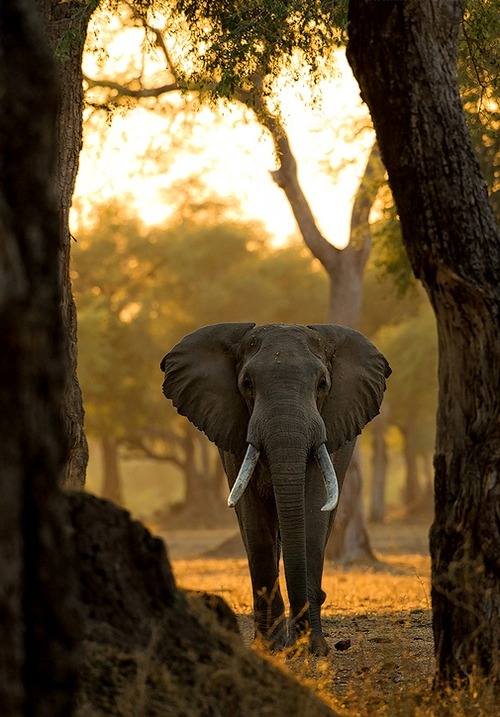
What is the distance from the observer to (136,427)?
169ft

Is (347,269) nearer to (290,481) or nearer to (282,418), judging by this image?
(282,418)

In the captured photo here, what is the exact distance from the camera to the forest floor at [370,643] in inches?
269

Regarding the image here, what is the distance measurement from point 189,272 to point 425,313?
9.96 m

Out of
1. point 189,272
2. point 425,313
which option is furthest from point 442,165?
point 189,272

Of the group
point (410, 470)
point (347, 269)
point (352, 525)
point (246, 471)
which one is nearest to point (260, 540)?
point (246, 471)

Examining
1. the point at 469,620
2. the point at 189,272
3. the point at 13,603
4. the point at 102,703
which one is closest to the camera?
the point at 13,603

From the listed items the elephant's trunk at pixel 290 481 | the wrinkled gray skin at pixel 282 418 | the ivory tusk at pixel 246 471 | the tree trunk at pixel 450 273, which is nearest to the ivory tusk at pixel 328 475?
the wrinkled gray skin at pixel 282 418

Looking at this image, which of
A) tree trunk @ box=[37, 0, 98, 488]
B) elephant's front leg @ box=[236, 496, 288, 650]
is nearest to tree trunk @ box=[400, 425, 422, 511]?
elephant's front leg @ box=[236, 496, 288, 650]

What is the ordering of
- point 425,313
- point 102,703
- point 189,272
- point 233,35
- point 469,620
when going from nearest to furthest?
1. point 102,703
2. point 469,620
3. point 233,35
4. point 425,313
5. point 189,272

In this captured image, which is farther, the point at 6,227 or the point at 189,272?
the point at 189,272

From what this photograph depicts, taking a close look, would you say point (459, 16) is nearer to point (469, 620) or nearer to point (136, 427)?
point (469, 620)

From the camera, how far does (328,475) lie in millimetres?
10898

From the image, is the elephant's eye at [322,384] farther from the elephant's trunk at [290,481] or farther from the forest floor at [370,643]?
the forest floor at [370,643]

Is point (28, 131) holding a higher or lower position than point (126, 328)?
lower
